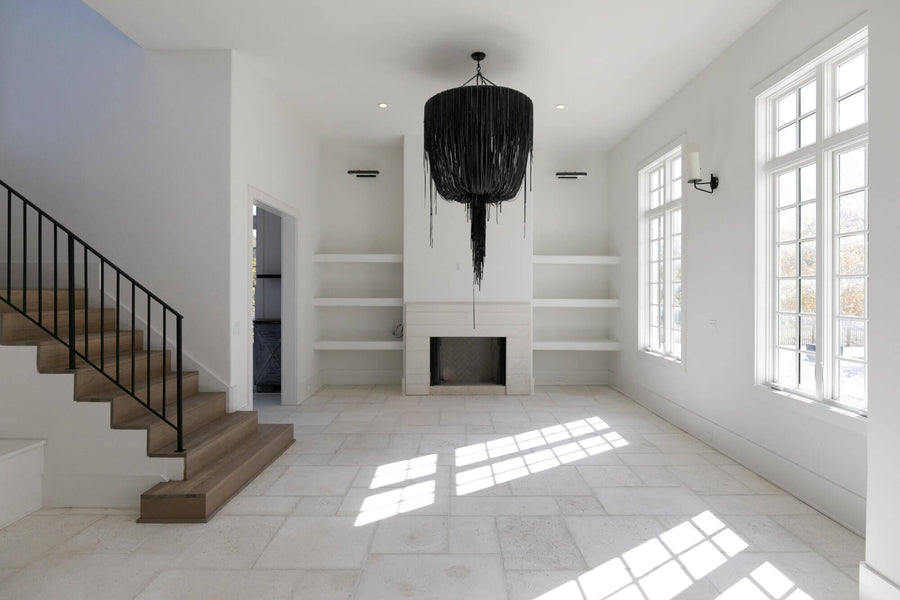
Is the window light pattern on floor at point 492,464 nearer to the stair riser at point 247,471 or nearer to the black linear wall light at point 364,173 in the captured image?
the stair riser at point 247,471

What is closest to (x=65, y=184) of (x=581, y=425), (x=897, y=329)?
(x=581, y=425)

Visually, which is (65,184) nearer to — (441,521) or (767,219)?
(441,521)

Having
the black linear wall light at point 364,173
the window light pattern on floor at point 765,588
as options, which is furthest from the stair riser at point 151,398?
the black linear wall light at point 364,173

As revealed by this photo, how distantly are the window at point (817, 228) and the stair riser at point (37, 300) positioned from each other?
4.62m

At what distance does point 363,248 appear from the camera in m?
6.56

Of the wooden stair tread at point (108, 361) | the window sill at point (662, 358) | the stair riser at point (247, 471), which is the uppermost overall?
the wooden stair tread at point (108, 361)

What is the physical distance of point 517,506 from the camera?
285 cm

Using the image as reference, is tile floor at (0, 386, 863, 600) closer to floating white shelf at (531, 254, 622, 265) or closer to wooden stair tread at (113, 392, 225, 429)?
wooden stair tread at (113, 392, 225, 429)

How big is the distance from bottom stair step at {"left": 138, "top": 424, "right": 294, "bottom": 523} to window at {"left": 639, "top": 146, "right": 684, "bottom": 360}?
12.1 ft

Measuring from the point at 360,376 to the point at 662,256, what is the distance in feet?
13.0

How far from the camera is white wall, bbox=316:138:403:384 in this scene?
6.51m

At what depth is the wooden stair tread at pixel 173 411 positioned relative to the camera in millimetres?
2898

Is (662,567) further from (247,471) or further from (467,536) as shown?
(247,471)

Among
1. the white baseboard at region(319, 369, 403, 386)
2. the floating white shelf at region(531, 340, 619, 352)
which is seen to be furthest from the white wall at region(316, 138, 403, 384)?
the floating white shelf at region(531, 340, 619, 352)
